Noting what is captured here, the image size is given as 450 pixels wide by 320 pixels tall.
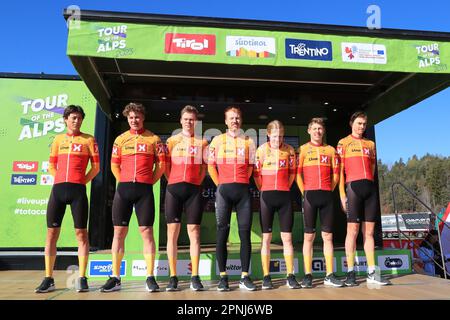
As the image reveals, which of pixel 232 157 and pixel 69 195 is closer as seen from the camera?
pixel 69 195

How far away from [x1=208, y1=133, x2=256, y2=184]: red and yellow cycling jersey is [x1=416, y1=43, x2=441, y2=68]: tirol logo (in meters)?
2.47

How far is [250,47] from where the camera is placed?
4.34m

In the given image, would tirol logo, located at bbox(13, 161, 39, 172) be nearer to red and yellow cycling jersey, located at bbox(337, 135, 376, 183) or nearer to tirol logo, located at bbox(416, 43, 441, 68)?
red and yellow cycling jersey, located at bbox(337, 135, 376, 183)

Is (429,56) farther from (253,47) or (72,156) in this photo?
(72,156)

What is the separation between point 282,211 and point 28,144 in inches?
187

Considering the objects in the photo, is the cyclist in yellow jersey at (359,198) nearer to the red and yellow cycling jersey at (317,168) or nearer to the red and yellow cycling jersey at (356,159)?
the red and yellow cycling jersey at (356,159)

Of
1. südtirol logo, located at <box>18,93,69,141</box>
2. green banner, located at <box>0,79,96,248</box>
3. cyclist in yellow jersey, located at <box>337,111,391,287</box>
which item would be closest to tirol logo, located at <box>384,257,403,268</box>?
cyclist in yellow jersey, located at <box>337,111,391,287</box>

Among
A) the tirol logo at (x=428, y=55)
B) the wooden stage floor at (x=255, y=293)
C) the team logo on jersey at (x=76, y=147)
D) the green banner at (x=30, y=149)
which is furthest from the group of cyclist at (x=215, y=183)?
the green banner at (x=30, y=149)

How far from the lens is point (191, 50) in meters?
4.25

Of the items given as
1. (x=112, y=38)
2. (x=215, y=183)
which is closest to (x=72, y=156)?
(x=112, y=38)

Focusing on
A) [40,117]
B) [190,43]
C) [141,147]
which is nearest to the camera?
[141,147]

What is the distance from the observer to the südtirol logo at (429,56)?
4.58m

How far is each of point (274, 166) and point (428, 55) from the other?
98.3 inches
